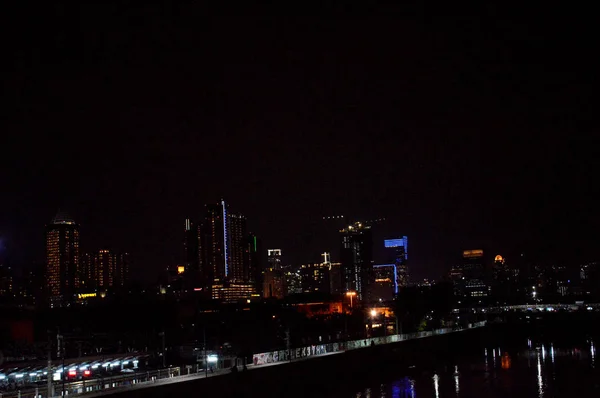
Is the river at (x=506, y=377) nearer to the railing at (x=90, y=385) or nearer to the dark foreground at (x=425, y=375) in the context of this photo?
the dark foreground at (x=425, y=375)

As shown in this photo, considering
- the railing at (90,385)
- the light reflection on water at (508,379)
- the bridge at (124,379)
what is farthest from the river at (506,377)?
the railing at (90,385)

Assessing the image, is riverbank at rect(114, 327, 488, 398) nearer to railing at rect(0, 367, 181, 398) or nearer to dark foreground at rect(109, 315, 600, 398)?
dark foreground at rect(109, 315, 600, 398)

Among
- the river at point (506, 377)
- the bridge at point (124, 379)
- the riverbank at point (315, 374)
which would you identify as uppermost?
the bridge at point (124, 379)

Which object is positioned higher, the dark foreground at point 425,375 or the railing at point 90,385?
the railing at point 90,385

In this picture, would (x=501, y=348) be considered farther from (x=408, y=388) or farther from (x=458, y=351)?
(x=408, y=388)

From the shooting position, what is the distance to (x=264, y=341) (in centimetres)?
8312

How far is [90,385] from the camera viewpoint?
1462 inches

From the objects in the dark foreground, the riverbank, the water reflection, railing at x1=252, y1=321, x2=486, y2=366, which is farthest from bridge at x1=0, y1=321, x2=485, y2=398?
the water reflection

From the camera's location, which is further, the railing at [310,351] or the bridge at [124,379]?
the railing at [310,351]

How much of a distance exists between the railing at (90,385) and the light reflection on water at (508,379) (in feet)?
52.5

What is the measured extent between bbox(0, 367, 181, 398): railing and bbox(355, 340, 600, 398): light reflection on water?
16.0m

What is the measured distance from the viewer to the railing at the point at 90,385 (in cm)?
3419

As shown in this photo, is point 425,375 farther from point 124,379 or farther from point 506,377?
point 124,379

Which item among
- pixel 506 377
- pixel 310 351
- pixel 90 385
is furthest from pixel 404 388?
pixel 90 385
